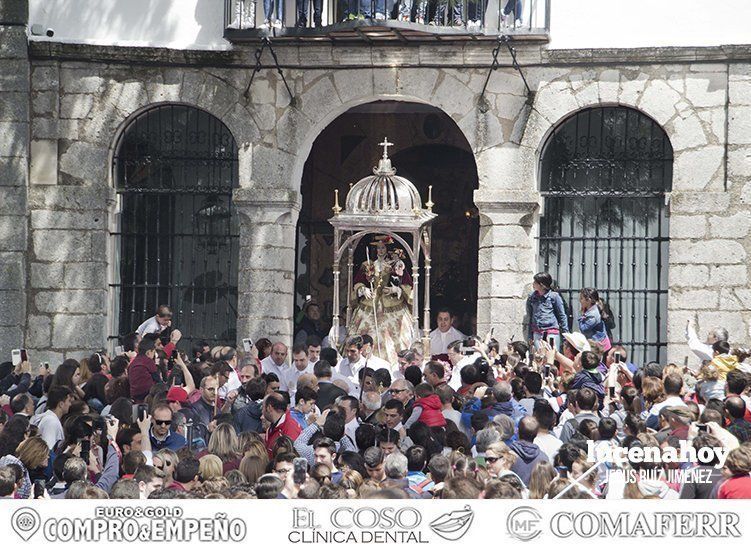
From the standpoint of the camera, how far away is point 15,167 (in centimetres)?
1945

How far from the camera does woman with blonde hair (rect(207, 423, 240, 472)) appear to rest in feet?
38.2

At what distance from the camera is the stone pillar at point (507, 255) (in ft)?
62.1

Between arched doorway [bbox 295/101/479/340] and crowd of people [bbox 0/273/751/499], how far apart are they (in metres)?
4.82

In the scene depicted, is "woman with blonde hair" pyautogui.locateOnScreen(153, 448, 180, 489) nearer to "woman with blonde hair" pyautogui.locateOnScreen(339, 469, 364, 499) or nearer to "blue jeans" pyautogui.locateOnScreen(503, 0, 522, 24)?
"woman with blonde hair" pyautogui.locateOnScreen(339, 469, 364, 499)

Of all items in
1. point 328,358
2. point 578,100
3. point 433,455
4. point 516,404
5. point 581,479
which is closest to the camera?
point 581,479

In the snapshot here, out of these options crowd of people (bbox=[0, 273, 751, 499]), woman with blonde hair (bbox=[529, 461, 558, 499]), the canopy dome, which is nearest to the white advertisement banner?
crowd of people (bbox=[0, 273, 751, 499])

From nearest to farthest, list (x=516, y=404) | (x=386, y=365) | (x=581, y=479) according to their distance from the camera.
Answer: (x=581, y=479) < (x=516, y=404) < (x=386, y=365)

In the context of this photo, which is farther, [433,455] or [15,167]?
[15,167]

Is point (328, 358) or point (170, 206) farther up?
point (170, 206)

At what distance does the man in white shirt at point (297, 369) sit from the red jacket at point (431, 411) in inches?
125

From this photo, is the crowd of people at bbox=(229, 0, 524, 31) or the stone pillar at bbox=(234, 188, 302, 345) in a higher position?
the crowd of people at bbox=(229, 0, 524, 31)

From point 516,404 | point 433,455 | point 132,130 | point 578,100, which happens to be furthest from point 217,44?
point 433,455

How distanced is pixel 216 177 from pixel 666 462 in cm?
1019

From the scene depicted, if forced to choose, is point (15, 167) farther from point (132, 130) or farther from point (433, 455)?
point (433, 455)
